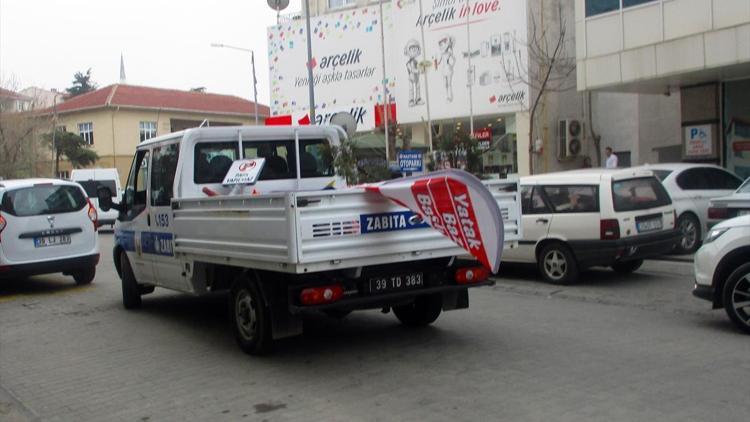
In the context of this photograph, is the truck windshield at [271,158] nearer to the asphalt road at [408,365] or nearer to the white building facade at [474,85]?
the asphalt road at [408,365]

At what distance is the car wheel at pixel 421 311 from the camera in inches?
323

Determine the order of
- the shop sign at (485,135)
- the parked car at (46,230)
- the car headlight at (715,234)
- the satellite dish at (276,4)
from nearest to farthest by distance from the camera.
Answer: the car headlight at (715,234) < the parked car at (46,230) < the satellite dish at (276,4) < the shop sign at (485,135)

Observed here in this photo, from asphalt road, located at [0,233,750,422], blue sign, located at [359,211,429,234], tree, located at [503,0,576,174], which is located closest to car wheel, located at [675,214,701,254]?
asphalt road, located at [0,233,750,422]

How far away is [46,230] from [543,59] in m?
15.4

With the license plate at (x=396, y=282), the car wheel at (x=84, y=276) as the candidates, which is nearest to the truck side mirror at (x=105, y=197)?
the car wheel at (x=84, y=276)

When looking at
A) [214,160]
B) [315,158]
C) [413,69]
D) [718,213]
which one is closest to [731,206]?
[718,213]

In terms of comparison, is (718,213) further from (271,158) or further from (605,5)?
(605,5)

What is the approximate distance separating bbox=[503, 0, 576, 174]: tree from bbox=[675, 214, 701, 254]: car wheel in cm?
934

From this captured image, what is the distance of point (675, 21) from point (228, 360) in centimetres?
1354

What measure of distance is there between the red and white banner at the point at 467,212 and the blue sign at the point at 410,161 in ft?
27.8

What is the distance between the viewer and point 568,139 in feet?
79.0

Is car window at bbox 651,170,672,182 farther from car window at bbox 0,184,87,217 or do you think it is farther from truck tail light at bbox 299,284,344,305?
car window at bbox 0,184,87,217

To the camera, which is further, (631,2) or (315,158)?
(631,2)

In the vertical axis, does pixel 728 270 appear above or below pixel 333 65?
below
